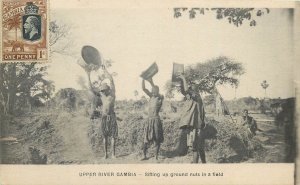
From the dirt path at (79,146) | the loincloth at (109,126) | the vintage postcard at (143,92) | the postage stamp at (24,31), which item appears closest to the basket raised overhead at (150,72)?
the vintage postcard at (143,92)

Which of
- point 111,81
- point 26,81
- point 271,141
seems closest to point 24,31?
point 26,81

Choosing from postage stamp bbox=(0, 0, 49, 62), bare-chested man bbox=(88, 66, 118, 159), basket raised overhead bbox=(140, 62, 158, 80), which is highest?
postage stamp bbox=(0, 0, 49, 62)

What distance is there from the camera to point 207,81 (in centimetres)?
193

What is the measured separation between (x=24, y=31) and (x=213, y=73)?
89cm

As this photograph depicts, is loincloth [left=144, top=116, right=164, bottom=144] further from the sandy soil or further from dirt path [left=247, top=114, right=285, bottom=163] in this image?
dirt path [left=247, top=114, right=285, bottom=163]

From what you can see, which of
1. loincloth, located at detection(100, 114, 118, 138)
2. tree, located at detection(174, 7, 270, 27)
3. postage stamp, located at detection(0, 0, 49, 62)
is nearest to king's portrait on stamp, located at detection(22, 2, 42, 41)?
postage stamp, located at detection(0, 0, 49, 62)

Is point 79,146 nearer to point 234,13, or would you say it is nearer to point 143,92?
point 143,92

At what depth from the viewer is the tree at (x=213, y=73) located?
192 cm

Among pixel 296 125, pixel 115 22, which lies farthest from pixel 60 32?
pixel 296 125

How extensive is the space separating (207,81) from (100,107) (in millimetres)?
507

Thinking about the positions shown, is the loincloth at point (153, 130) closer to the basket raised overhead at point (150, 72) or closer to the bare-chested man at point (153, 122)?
the bare-chested man at point (153, 122)

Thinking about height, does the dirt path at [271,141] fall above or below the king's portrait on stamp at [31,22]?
below

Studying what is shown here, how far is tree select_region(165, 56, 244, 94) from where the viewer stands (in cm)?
192

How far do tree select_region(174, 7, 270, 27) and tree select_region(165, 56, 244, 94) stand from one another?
0.19 meters
